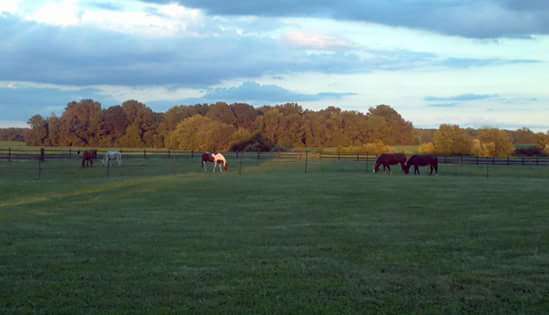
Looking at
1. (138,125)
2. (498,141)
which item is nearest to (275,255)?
(498,141)

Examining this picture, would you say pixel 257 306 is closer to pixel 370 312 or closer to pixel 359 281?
pixel 370 312

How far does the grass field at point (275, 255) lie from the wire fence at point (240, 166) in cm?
2047

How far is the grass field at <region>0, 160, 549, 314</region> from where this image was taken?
24.1 feet

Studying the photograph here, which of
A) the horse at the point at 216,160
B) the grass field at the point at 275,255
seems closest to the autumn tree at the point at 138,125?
the horse at the point at 216,160

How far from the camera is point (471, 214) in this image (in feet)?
55.9

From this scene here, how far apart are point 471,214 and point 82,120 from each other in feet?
316

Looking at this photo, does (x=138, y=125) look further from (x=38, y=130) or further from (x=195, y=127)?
(x=195, y=127)

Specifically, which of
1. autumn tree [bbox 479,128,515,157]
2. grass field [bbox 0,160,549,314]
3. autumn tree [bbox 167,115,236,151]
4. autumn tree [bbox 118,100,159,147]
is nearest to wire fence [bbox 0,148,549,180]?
autumn tree [bbox 479,128,515,157]

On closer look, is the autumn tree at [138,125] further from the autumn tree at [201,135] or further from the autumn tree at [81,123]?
the autumn tree at [201,135]

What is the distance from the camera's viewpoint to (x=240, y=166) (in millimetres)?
42531

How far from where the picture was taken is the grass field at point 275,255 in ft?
24.1

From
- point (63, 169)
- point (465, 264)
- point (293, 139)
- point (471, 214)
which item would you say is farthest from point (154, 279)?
point (293, 139)

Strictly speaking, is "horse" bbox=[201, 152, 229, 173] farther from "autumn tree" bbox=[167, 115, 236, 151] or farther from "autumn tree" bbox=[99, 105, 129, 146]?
"autumn tree" bbox=[99, 105, 129, 146]

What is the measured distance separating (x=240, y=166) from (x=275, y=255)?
32206 mm
